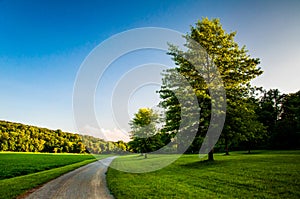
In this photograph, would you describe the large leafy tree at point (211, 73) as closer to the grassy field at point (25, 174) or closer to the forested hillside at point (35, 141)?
the grassy field at point (25, 174)

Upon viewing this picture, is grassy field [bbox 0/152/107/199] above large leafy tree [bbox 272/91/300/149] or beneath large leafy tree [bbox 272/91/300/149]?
beneath

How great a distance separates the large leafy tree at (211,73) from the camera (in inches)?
795

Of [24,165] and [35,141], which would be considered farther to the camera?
[35,141]

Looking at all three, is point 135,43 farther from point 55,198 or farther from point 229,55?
point 55,198

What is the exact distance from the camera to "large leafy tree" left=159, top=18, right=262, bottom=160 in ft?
66.2

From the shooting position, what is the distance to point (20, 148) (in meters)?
95.6

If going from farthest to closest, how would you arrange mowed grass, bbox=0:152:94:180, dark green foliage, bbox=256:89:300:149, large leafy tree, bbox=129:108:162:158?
dark green foliage, bbox=256:89:300:149, large leafy tree, bbox=129:108:162:158, mowed grass, bbox=0:152:94:180

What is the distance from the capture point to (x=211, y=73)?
21359 mm

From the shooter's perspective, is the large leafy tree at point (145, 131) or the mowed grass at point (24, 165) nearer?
the mowed grass at point (24, 165)

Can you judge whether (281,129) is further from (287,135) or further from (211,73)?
(211,73)

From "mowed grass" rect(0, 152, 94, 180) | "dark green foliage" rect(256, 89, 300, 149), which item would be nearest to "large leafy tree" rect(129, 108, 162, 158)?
"mowed grass" rect(0, 152, 94, 180)

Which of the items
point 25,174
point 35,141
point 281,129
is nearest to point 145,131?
point 25,174

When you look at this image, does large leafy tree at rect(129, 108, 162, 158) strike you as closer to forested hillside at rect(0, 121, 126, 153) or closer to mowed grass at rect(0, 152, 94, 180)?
mowed grass at rect(0, 152, 94, 180)

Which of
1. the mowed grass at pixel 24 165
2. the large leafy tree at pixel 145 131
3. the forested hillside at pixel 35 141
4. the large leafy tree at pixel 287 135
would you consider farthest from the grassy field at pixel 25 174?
the large leafy tree at pixel 287 135
